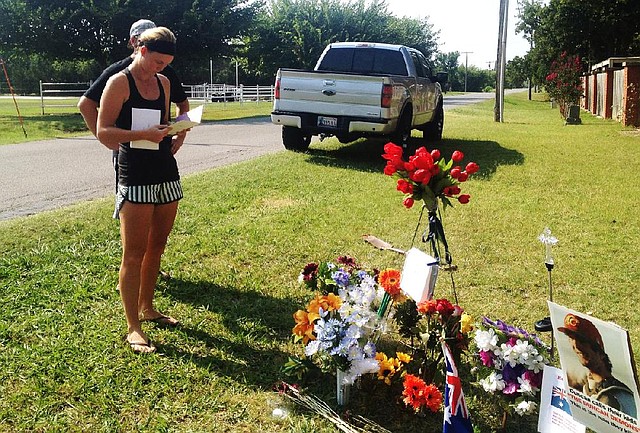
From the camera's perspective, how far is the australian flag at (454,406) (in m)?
2.53

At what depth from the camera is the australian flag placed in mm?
2531

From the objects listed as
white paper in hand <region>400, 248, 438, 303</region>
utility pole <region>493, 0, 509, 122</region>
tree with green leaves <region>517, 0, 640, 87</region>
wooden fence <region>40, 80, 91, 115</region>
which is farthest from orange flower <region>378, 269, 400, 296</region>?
tree with green leaves <region>517, 0, 640, 87</region>

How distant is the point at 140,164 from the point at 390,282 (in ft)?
4.84

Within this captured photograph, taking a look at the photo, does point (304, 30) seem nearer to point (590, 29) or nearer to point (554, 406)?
point (590, 29)

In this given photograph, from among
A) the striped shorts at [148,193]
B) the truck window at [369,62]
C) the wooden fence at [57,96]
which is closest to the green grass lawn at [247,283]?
the striped shorts at [148,193]

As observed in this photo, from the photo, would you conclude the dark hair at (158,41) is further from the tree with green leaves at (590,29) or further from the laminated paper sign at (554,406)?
the tree with green leaves at (590,29)

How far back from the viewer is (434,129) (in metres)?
13.9

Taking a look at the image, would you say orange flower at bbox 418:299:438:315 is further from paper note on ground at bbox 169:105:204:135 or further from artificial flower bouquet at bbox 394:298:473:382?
paper note on ground at bbox 169:105:204:135

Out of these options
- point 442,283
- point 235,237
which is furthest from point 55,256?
point 442,283

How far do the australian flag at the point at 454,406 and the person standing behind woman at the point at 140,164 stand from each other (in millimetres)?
1665

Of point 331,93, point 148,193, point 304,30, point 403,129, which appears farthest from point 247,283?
point 304,30

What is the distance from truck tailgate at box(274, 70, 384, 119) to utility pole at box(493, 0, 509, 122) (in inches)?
551

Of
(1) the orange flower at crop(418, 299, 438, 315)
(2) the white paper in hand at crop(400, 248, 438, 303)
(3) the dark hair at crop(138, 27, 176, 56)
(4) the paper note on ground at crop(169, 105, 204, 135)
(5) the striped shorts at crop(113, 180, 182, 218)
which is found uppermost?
(3) the dark hair at crop(138, 27, 176, 56)

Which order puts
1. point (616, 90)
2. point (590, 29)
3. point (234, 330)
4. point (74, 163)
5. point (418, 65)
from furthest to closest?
point (590, 29), point (616, 90), point (418, 65), point (74, 163), point (234, 330)
